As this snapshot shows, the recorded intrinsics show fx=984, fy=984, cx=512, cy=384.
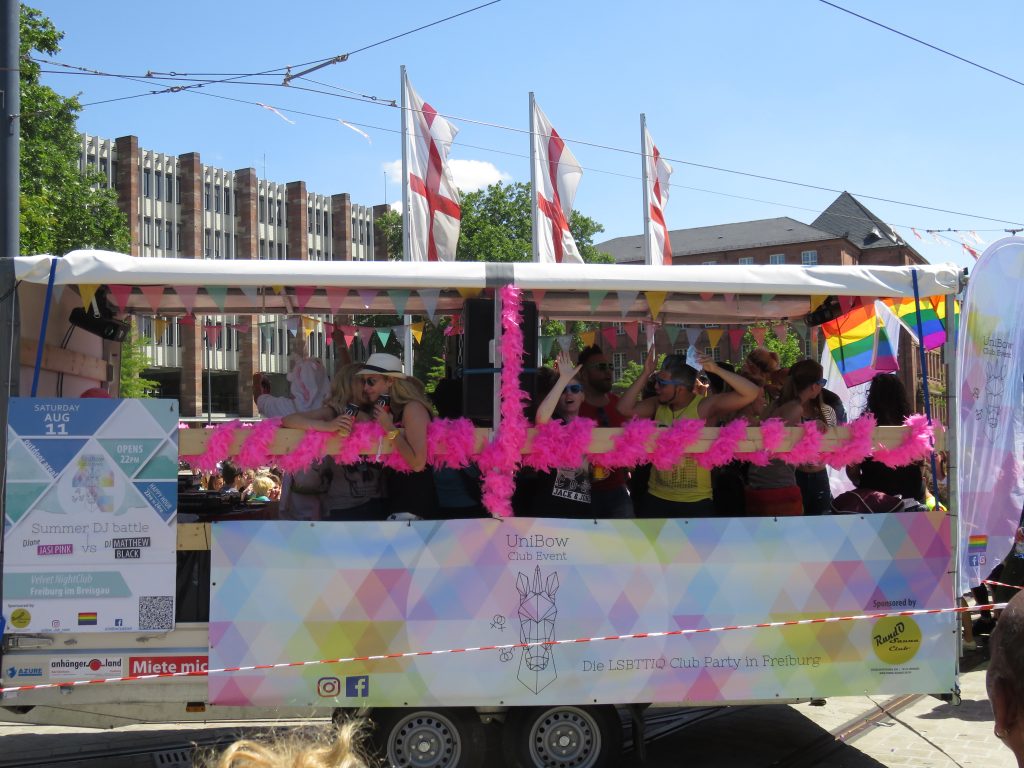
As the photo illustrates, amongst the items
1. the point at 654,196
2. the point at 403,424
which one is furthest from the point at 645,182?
the point at 403,424

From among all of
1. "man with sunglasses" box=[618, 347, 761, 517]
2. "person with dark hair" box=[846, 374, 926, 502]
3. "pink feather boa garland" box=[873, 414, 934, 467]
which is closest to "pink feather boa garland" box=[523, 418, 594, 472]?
"man with sunglasses" box=[618, 347, 761, 517]

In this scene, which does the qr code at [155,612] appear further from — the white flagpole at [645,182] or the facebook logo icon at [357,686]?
the white flagpole at [645,182]

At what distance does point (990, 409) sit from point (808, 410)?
1.01m

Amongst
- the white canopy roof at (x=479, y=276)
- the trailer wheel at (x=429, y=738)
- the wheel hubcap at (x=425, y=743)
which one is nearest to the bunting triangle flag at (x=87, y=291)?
the white canopy roof at (x=479, y=276)

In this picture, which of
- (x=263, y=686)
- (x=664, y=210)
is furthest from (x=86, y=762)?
(x=664, y=210)

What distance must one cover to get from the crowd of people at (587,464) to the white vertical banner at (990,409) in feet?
1.23

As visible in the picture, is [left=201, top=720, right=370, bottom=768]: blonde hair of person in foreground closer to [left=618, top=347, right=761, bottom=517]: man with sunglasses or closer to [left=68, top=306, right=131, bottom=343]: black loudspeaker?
[left=618, top=347, right=761, bottom=517]: man with sunglasses

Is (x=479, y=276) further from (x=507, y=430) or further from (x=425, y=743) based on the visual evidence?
(x=425, y=743)

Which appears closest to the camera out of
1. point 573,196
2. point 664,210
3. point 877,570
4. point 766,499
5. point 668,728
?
point 877,570

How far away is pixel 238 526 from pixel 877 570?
3285mm

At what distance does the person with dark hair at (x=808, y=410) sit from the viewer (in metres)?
5.75

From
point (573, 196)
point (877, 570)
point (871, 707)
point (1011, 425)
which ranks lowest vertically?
point (871, 707)

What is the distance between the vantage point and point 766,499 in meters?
5.63

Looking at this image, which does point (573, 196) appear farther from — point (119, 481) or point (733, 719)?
point (119, 481)
